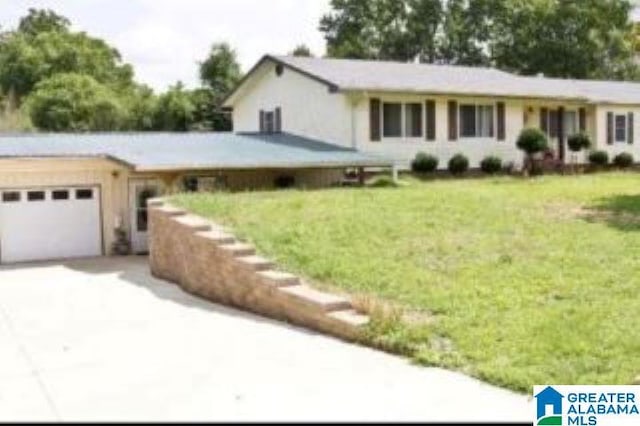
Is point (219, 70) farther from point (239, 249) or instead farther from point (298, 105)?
point (239, 249)

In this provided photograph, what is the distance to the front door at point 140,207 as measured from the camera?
21812mm

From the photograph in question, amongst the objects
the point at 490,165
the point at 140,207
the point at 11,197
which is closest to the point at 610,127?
the point at 490,165

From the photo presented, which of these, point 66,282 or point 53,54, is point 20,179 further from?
point 53,54

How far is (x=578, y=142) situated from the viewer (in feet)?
101

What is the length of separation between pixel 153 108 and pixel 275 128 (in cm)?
1629

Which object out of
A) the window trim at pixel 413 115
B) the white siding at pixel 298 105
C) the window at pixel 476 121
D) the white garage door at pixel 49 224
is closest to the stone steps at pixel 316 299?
the white garage door at pixel 49 224

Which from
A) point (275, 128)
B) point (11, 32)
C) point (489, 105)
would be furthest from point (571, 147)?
point (11, 32)

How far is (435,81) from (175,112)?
18154mm

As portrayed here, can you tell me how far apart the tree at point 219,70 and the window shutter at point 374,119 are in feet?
65.2

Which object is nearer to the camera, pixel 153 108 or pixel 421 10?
pixel 153 108

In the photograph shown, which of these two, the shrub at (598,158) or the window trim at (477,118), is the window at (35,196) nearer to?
the window trim at (477,118)

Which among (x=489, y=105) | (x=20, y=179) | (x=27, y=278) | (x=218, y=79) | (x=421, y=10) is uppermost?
(x=421, y=10)

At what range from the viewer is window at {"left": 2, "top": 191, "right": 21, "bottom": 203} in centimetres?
2066

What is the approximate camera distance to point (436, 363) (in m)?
8.86
